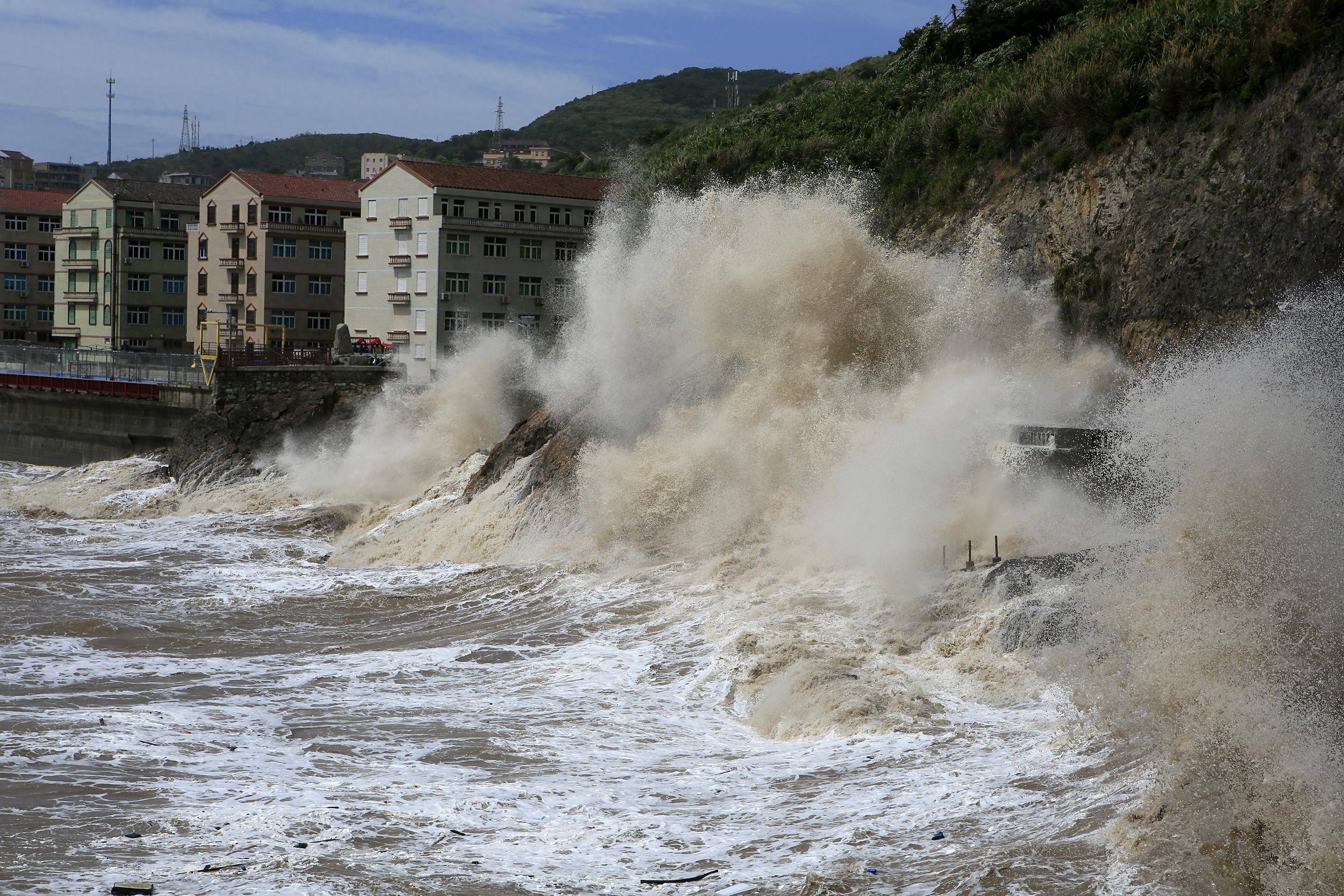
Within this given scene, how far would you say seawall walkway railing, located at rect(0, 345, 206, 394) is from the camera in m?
36.4

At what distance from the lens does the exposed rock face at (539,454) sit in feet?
65.5

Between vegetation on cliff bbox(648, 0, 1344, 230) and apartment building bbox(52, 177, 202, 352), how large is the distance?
36.5 m

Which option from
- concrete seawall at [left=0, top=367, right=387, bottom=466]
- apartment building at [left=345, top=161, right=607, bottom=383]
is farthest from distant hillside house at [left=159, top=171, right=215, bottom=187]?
concrete seawall at [left=0, top=367, right=387, bottom=466]

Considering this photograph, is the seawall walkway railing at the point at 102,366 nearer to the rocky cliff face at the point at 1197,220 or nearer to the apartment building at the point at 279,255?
the apartment building at the point at 279,255

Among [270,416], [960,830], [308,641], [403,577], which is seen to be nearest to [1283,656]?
[960,830]

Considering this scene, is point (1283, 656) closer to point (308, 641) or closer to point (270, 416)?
point (308, 641)

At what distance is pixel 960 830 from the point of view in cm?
798

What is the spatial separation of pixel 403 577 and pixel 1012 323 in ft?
34.6

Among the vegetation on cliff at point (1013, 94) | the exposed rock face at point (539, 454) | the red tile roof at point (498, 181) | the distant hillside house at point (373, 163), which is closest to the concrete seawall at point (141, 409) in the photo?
the exposed rock face at point (539, 454)

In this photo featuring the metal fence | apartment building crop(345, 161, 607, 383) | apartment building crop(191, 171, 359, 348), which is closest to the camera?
the metal fence

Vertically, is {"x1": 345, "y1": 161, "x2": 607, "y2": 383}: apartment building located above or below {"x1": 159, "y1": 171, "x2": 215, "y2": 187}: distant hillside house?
below

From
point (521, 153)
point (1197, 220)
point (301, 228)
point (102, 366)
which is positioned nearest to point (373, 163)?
point (521, 153)

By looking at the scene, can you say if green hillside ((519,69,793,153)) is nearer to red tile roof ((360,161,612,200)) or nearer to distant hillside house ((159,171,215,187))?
distant hillside house ((159,171,215,187))

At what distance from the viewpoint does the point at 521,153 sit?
530 feet
